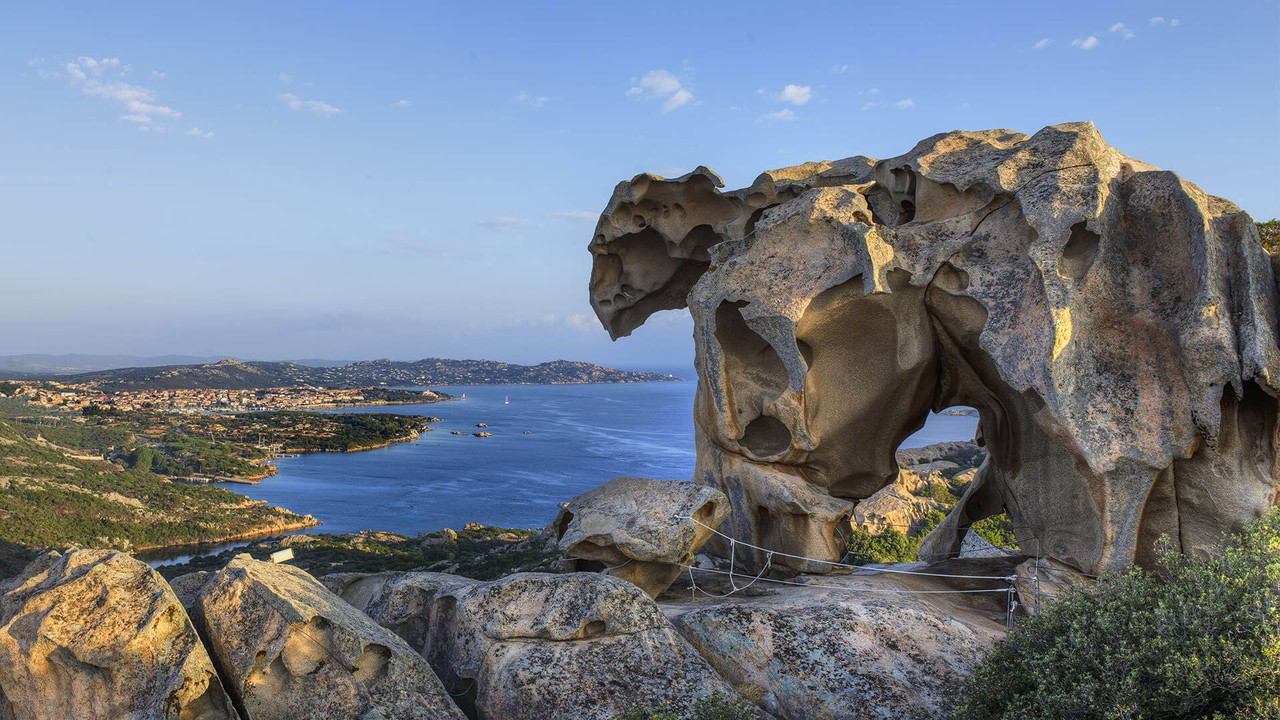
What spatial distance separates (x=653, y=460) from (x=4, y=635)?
98059 millimetres

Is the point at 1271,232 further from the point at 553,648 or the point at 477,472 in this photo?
the point at 477,472

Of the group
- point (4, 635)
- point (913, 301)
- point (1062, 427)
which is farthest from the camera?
point (913, 301)

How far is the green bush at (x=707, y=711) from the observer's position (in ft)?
27.8

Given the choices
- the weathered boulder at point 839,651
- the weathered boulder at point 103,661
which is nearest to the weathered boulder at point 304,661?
the weathered boulder at point 103,661

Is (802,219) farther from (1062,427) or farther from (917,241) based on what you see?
(1062,427)

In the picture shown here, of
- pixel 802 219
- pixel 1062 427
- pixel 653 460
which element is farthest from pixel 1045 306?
pixel 653 460

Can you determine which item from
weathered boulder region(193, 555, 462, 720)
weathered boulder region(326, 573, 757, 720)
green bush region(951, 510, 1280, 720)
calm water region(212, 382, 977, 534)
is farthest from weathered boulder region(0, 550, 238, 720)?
calm water region(212, 382, 977, 534)

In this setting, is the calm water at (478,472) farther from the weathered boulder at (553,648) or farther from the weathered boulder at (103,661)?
the weathered boulder at (103,661)

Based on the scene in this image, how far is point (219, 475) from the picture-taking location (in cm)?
9538

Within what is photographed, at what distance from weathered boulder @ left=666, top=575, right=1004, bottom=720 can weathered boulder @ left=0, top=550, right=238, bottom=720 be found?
5.51 metres

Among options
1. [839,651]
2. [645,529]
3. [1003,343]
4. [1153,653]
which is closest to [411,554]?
[645,529]

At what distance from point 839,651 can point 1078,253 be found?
21.3 ft

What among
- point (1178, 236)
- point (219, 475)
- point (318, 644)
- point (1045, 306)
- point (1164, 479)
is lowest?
point (219, 475)

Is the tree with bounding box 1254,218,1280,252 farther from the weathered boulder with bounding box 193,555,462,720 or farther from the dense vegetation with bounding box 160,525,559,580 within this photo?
the dense vegetation with bounding box 160,525,559,580
